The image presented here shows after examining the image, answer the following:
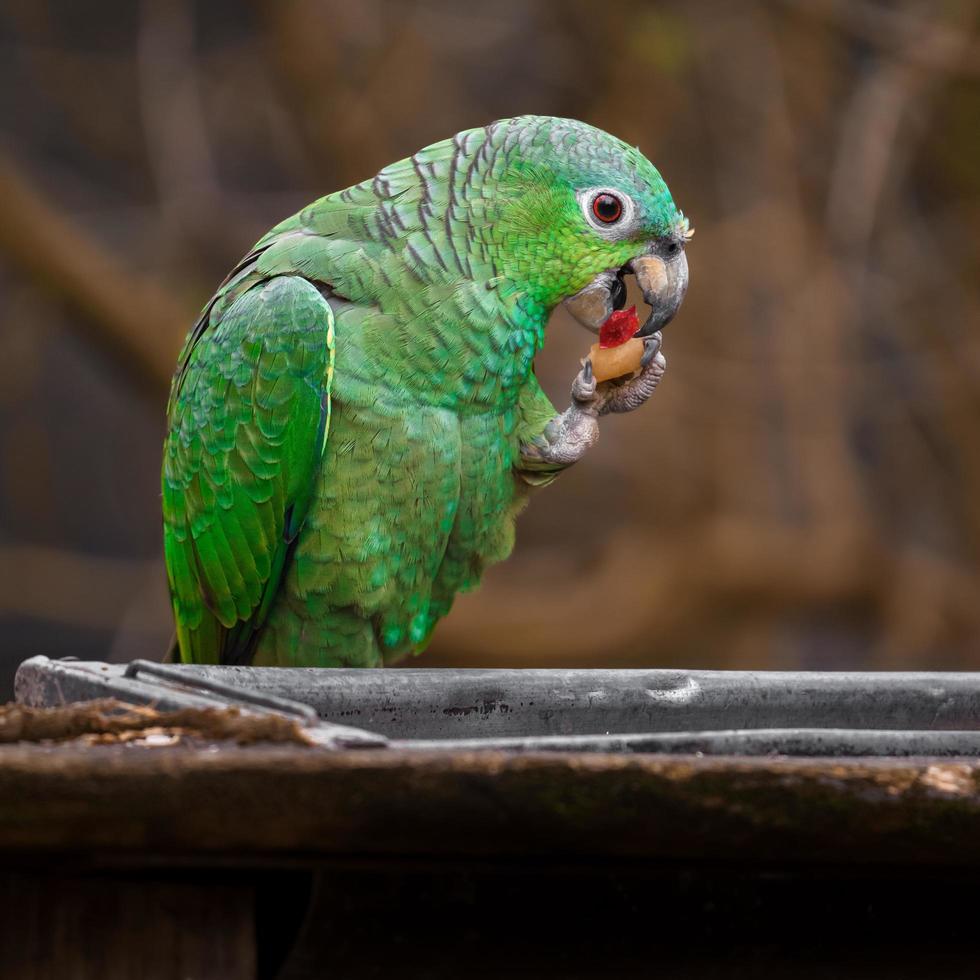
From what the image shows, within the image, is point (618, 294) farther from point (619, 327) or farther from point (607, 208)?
point (607, 208)

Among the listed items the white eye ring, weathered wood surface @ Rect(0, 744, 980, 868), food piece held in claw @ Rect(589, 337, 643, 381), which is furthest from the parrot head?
weathered wood surface @ Rect(0, 744, 980, 868)

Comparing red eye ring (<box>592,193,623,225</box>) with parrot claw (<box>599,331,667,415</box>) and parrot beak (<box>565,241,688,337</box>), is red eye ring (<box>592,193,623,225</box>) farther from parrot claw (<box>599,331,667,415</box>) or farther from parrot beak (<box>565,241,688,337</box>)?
parrot claw (<box>599,331,667,415</box>)

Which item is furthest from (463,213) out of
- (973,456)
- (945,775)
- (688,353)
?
(973,456)

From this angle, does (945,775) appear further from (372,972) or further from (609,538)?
(609,538)

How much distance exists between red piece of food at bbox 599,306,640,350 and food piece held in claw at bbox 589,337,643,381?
0.01 m

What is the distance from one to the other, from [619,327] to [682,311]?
12.8 ft

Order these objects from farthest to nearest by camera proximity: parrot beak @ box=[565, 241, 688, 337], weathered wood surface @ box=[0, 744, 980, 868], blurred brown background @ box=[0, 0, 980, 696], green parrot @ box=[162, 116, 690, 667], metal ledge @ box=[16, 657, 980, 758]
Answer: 1. blurred brown background @ box=[0, 0, 980, 696]
2. parrot beak @ box=[565, 241, 688, 337]
3. green parrot @ box=[162, 116, 690, 667]
4. metal ledge @ box=[16, 657, 980, 758]
5. weathered wood surface @ box=[0, 744, 980, 868]

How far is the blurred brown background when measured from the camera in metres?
6.34

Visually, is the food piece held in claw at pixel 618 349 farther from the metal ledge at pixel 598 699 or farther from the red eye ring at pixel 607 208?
the metal ledge at pixel 598 699

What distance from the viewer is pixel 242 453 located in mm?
2977

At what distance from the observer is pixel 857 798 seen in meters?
1.11

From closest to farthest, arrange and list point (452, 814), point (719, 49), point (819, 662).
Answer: point (452, 814) → point (719, 49) → point (819, 662)

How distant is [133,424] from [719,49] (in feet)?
11.7

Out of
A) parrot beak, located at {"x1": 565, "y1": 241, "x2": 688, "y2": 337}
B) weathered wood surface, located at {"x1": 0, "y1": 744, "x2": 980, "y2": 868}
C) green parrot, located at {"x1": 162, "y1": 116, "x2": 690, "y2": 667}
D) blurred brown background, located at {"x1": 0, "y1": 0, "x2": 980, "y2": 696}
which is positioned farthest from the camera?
blurred brown background, located at {"x1": 0, "y1": 0, "x2": 980, "y2": 696}
